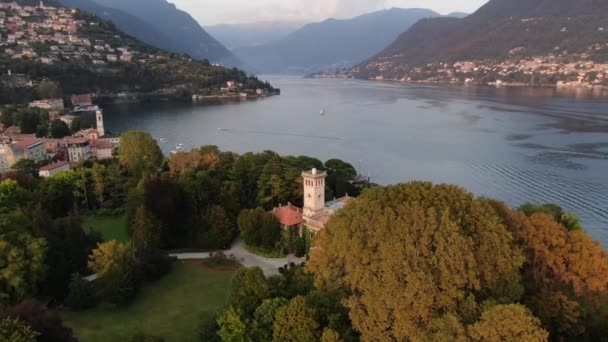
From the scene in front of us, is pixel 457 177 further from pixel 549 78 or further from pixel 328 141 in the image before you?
pixel 549 78

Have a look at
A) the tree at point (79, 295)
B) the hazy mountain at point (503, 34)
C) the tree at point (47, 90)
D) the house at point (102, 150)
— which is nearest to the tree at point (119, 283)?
the tree at point (79, 295)

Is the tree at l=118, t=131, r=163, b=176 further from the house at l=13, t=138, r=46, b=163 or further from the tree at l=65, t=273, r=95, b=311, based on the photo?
the tree at l=65, t=273, r=95, b=311

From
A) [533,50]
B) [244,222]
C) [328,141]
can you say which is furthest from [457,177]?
[533,50]

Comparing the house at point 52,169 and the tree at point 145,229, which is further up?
the house at point 52,169

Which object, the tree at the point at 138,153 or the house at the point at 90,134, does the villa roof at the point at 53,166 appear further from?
the house at the point at 90,134

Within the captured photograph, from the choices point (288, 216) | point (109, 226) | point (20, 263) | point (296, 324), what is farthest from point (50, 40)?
point (296, 324)

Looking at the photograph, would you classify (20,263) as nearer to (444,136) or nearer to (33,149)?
(33,149)
